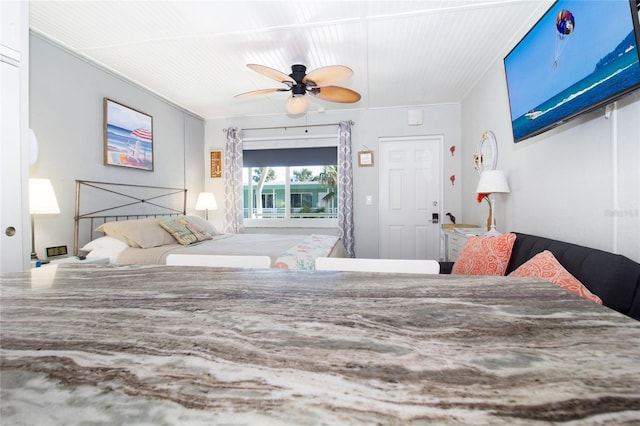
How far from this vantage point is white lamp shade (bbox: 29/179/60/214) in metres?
2.00

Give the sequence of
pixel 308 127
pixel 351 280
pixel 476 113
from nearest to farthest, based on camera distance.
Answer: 1. pixel 351 280
2. pixel 476 113
3. pixel 308 127

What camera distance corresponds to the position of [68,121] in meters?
2.57

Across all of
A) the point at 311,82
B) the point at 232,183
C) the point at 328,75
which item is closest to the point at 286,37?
the point at 311,82

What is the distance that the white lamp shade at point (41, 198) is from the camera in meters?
2.00

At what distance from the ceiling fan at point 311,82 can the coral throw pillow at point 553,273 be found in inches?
76.3

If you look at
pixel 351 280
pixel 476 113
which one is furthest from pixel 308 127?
pixel 351 280

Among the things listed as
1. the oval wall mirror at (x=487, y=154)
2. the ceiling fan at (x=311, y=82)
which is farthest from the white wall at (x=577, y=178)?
the ceiling fan at (x=311, y=82)

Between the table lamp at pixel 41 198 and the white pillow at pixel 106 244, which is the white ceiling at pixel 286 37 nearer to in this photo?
the table lamp at pixel 41 198

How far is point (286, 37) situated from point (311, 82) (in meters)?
0.45

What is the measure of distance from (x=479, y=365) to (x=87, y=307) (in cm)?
76

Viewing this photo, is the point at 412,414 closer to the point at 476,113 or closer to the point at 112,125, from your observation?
the point at 112,125

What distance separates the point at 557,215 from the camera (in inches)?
78.5

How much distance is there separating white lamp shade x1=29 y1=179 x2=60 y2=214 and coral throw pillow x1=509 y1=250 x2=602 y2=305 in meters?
3.16

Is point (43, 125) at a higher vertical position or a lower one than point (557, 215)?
higher
